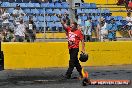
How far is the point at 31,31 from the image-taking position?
2025cm

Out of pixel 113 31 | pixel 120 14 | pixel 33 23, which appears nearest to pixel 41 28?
pixel 33 23

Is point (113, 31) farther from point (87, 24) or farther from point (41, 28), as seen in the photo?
point (41, 28)

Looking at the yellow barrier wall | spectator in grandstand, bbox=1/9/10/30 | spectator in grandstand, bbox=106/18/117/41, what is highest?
spectator in grandstand, bbox=1/9/10/30

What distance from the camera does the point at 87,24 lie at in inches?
813

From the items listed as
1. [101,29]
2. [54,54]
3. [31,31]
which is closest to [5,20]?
[31,31]

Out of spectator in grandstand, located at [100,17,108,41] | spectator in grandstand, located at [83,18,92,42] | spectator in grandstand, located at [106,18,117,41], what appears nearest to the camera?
spectator in grandstand, located at [83,18,92,42]

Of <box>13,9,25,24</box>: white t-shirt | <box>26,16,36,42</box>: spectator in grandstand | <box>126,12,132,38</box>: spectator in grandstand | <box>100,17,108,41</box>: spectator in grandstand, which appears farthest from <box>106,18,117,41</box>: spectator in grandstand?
<box>13,9,25,24</box>: white t-shirt

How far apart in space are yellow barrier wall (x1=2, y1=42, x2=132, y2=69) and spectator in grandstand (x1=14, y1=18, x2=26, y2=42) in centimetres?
43

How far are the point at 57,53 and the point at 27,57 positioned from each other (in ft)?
4.39

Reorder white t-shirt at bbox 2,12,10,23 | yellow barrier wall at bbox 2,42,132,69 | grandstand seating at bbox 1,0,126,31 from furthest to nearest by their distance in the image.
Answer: grandstand seating at bbox 1,0,126,31 → yellow barrier wall at bbox 2,42,132,69 → white t-shirt at bbox 2,12,10,23

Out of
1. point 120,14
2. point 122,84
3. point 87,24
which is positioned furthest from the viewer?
point 120,14

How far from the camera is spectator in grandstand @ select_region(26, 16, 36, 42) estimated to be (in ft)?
66.0

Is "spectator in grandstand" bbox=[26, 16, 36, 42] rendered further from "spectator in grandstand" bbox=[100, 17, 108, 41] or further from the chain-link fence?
"spectator in grandstand" bbox=[100, 17, 108, 41]

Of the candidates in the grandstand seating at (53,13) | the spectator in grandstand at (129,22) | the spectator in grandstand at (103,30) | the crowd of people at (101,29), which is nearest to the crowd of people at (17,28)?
the grandstand seating at (53,13)
